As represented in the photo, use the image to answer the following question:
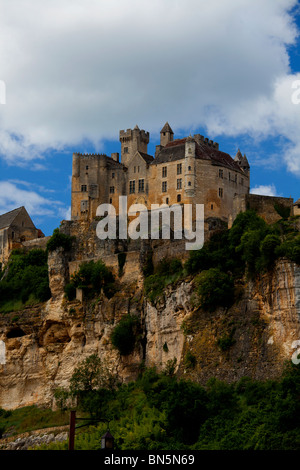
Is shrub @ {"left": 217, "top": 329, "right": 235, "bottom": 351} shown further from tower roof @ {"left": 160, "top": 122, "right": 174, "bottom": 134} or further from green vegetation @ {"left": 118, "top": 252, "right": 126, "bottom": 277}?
tower roof @ {"left": 160, "top": 122, "right": 174, "bottom": 134}

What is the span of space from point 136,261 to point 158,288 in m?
4.27

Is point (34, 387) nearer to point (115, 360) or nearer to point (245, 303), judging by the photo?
point (115, 360)

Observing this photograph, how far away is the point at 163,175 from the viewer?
79.2m

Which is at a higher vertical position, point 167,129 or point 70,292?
point 167,129

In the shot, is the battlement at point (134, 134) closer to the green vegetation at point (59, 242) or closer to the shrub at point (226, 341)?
the green vegetation at point (59, 242)

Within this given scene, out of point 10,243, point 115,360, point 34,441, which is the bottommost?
point 34,441

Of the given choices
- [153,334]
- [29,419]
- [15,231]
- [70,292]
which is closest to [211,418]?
[153,334]

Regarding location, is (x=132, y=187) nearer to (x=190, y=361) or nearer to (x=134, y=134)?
(x=134, y=134)

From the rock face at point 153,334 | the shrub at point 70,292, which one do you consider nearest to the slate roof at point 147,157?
the rock face at point 153,334

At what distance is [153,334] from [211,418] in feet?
36.2

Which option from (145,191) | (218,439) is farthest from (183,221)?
(218,439)

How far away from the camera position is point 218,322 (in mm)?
54031

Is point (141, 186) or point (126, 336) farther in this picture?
point (141, 186)

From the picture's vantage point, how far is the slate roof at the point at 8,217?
8294 cm
